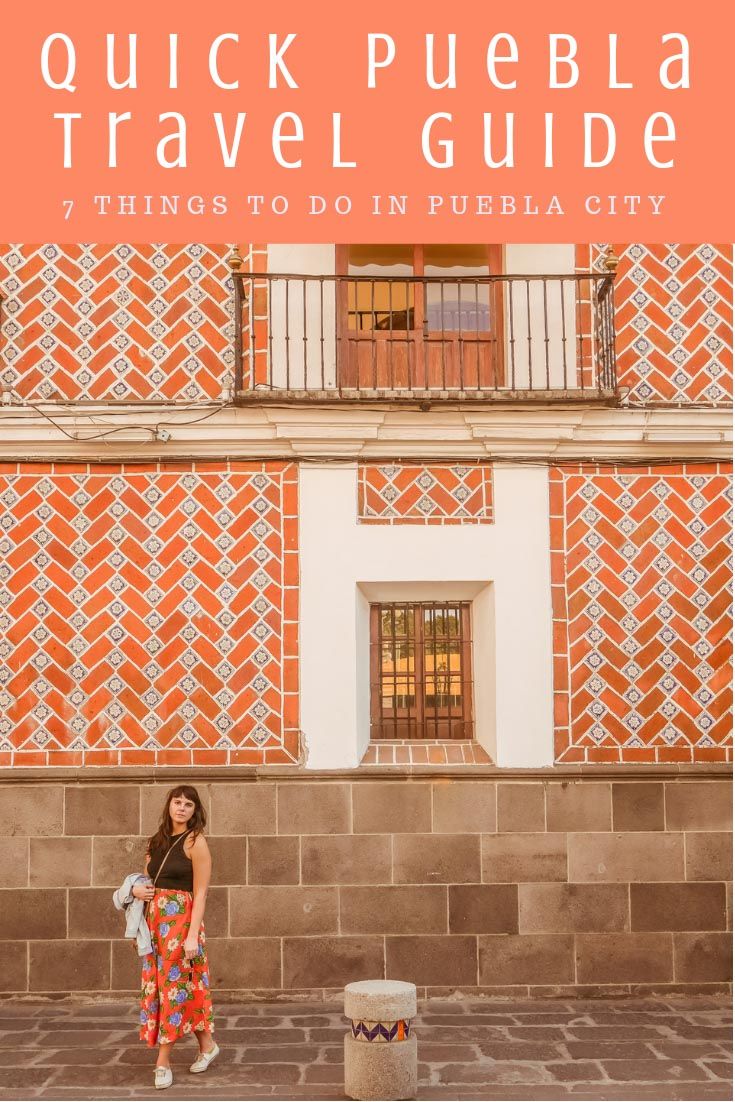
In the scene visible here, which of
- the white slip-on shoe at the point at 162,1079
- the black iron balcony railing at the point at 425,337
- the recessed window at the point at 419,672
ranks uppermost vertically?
the black iron balcony railing at the point at 425,337

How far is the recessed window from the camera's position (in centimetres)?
806

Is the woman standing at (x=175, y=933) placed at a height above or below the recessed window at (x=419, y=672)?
below

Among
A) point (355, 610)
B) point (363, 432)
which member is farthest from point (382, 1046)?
point (363, 432)

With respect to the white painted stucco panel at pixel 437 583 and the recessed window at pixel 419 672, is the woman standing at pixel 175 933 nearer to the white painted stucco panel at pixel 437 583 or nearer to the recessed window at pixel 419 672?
the white painted stucco panel at pixel 437 583

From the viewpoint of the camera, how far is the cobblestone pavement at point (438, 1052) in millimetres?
5707

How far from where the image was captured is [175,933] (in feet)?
19.0

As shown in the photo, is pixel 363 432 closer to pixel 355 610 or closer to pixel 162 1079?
pixel 355 610

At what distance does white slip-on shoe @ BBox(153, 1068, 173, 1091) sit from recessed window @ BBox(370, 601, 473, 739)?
2919 mm

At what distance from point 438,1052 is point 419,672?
2.75 m

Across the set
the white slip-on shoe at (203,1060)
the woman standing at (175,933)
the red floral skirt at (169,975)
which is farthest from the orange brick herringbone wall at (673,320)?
the white slip-on shoe at (203,1060)

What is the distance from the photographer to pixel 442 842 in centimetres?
751

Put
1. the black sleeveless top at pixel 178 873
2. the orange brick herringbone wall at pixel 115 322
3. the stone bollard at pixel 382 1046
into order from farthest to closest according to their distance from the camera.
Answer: the orange brick herringbone wall at pixel 115 322 → the black sleeveless top at pixel 178 873 → the stone bollard at pixel 382 1046

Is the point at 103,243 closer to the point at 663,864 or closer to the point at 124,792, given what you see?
the point at 124,792

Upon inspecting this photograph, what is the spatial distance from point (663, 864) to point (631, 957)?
2.27 ft
